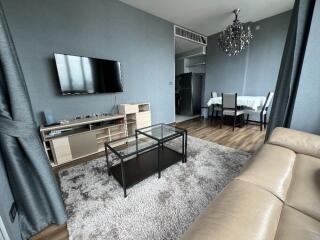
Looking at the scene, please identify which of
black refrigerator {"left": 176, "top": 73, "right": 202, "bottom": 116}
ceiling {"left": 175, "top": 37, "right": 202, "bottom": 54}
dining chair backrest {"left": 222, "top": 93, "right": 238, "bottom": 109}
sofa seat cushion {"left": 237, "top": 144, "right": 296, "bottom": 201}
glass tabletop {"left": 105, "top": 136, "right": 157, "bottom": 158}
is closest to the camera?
sofa seat cushion {"left": 237, "top": 144, "right": 296, "bottom": 201}

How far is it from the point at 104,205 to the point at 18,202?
65cm

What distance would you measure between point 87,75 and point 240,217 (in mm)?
2732

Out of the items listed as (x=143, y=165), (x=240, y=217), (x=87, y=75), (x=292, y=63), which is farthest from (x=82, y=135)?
(x=292, y=63)

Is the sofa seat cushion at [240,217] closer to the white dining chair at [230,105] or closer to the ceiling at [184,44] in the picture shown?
the white dining chair at [230,105]

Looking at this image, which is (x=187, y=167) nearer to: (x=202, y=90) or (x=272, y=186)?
(x=272, y=186)

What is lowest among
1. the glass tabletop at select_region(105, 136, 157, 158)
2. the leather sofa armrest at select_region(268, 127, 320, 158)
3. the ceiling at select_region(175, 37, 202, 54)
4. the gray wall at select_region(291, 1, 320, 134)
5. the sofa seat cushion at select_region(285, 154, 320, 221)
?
the glass tabletop at select_region(105, 136, 157, 158)

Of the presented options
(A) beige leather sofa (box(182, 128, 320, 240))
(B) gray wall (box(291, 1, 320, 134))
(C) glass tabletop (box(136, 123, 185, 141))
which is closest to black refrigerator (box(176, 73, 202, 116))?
(C) glass tabletop (box(136, 123, 185, 141))

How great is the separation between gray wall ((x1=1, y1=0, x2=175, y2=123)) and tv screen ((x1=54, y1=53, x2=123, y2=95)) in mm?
173

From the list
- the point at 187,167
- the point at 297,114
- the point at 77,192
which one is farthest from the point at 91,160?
the point at 297,114

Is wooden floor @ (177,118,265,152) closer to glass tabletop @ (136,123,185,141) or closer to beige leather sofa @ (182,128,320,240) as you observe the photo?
glass tabletop @ (136,123,185,141)

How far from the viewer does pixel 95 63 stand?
2529 millimetres

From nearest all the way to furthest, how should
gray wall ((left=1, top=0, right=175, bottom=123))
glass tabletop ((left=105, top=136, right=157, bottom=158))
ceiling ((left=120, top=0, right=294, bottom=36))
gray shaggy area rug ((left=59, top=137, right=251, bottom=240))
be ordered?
1. gray shaggy area rug ((left=59, top=137, right=251, bottom=240))
2. glass tabletop ((left=105, top=136, right=157, bottom=158))
3. gray wall ((left=1, top=0, right=175, bottom=123))
4. ceiling ((left=120, top=0, right=294, bottom=36))

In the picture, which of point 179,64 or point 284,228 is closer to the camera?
point 284,228

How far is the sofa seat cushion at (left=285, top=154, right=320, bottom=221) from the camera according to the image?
758 millimetres
